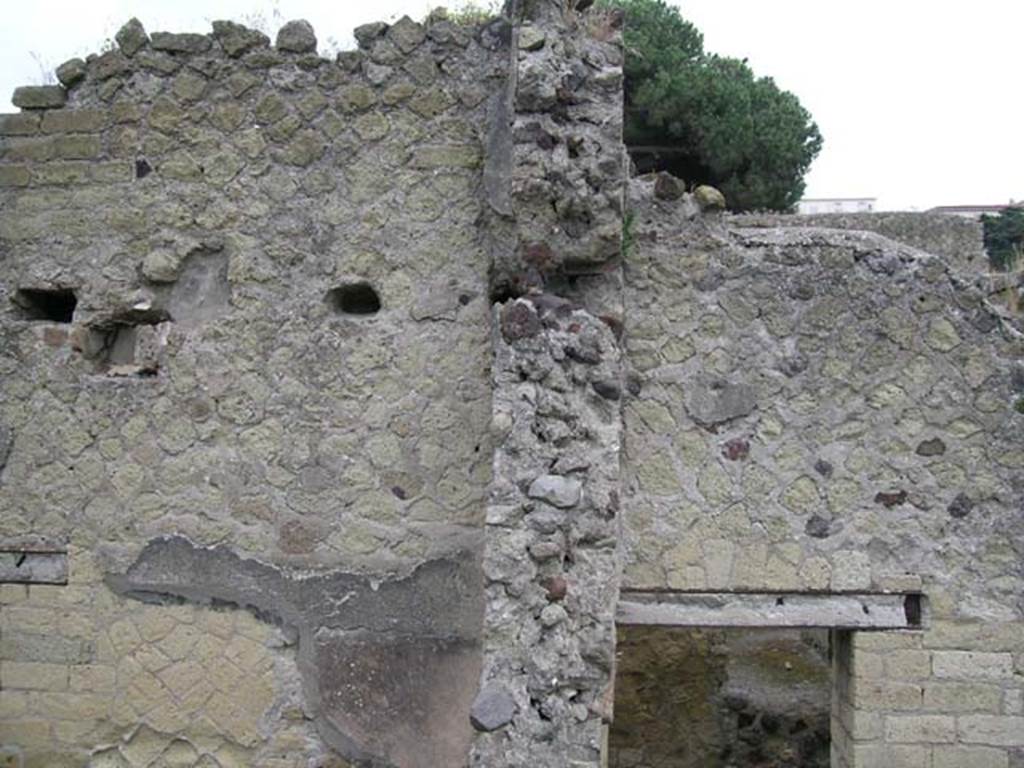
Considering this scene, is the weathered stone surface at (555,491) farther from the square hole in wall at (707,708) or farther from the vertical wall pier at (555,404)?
the square hole in wall at (707,708)

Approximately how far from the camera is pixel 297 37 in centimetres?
453

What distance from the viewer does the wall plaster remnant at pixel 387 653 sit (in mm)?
4289

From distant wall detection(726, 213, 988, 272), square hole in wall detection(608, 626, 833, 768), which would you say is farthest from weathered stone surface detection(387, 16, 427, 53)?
distant wall detection(726, 213, 988, 272)

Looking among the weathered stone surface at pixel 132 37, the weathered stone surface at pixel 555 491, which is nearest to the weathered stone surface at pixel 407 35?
the weathered stone surface at pixel 132 37

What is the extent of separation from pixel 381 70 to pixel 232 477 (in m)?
1.84

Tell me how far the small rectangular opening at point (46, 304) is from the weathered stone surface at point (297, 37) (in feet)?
4.71

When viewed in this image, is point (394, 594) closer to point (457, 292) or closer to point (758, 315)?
point (457, 292)

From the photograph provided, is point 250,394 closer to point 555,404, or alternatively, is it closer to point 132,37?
point 555,404

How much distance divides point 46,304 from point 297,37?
165 cm

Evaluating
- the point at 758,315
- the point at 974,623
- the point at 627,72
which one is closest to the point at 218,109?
the point at 758,315

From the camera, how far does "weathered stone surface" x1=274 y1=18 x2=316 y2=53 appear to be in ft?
14.9

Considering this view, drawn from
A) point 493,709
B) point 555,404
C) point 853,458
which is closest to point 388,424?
point 555,404

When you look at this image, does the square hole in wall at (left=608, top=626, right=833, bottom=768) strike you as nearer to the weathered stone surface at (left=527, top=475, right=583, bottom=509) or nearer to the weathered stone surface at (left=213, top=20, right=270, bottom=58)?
the weathered stone surface at (left=527, top=475, right=583, bottom=509)

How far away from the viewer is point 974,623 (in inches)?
172
